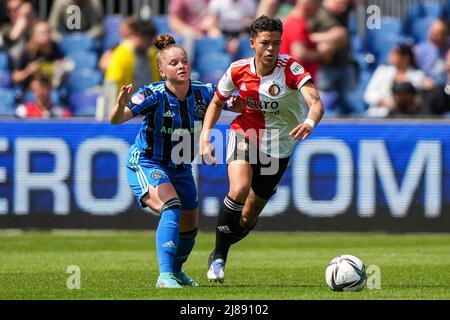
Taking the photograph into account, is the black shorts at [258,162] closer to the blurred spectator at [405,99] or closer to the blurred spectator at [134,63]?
the blurred spectator at [134,63]

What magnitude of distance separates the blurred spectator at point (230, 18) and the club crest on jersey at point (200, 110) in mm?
9209

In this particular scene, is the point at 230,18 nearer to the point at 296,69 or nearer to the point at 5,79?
the point at 5,79

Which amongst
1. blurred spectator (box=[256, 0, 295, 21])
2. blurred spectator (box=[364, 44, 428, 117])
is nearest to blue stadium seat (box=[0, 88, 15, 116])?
blurred spectator (box=[256, 0, 295, 21])

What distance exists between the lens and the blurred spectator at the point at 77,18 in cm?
1869

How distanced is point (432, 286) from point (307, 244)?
511 centimetres

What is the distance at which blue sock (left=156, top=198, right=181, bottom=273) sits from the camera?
8930mm

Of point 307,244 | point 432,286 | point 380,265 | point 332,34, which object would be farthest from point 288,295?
point 332,34

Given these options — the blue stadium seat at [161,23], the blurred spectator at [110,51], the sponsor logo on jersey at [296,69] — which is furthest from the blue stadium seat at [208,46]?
the sponsor logo on jersey at [296,69]

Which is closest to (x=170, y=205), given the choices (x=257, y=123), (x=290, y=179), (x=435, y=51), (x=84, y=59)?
(x=257, y=123)

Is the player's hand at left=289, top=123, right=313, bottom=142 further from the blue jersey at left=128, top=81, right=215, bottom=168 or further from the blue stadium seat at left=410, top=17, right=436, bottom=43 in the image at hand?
the blue stadium seat at left=410, top=17, right=436, bottom=43

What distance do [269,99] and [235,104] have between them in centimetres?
31

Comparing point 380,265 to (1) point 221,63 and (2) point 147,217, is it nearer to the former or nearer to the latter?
(2) point 147,217

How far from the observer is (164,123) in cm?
934

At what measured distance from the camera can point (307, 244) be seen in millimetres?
14336
